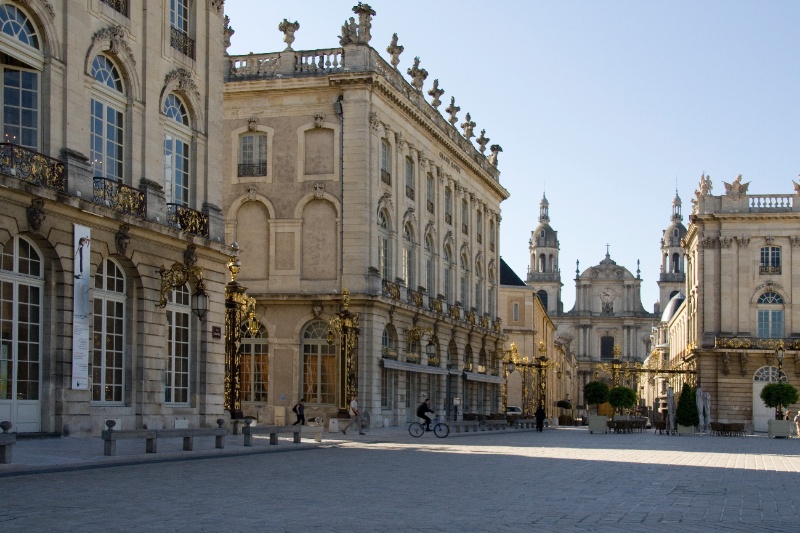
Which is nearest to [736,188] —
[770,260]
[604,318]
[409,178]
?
[770,260]

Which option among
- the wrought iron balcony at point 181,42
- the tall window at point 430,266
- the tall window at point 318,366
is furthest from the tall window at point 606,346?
the wrought iron balcony at point 181,42

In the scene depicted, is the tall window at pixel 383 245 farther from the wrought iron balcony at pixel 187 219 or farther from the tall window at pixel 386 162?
the wrought iron balcony at pixel 187 219

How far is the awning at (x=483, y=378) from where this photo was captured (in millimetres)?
63447

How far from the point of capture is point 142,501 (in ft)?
48.5

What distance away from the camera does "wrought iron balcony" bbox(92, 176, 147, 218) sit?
27156 millimetres

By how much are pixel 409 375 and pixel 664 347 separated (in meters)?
75.8

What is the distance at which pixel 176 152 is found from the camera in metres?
31.8

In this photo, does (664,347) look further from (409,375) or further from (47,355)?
(47,355)

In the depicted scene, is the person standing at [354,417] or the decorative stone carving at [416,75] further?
the decorative stone carving at [416,75]

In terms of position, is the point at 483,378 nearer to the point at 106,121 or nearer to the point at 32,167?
the point at 106,121

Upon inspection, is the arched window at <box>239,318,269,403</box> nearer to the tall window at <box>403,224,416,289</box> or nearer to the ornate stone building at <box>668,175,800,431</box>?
the tall window at <box>403,224,416,289</box>

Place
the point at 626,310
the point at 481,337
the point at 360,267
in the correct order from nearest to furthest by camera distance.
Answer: the point at 360,267 → the point at 481,337 → the point at 626,310

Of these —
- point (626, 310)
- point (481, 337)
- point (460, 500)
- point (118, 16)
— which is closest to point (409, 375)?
point (481, 337)

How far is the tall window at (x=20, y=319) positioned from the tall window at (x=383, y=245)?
25264 mm
